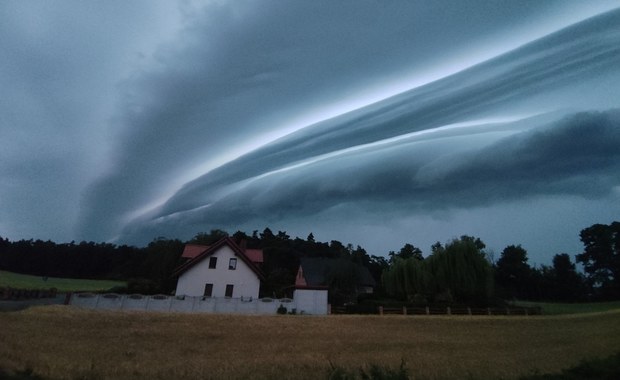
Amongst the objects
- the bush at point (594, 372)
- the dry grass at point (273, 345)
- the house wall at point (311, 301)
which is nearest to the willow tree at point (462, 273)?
the dry grass at point (273, 345)

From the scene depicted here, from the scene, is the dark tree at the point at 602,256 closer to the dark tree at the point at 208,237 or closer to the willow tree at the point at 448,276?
the willow tree at the point at 448,276

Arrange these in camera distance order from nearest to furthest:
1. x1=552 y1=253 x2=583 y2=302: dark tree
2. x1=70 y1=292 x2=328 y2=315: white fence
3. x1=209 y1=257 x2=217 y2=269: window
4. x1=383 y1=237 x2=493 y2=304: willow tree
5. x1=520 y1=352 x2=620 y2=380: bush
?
x1=520 y1=352 x2=620 y2=380: bush, x1=70 y1=292 x2=328 y2=315: white fence, x1=209 y1=257 x2=217 y2=269: window, x1=383 y1=237 x2=493 y2=304: willow tree, x1=552 y1=253 x2=583 y2=302: dark tree

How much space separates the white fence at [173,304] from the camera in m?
36.8

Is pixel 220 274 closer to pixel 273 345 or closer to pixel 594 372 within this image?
pixel 273 345

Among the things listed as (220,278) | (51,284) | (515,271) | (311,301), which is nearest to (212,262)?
(220,278)

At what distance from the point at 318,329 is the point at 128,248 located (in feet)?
385

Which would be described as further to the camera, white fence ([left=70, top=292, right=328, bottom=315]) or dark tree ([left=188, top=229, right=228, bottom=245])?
dark tree ([left=188, top=229, right=228, bottom=245])

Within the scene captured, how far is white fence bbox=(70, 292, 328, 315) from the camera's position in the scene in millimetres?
36750

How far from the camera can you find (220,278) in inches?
1993

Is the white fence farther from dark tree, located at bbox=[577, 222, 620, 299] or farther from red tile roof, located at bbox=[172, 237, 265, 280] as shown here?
dark tree, located at bbox=[577, 222, 620, 299]

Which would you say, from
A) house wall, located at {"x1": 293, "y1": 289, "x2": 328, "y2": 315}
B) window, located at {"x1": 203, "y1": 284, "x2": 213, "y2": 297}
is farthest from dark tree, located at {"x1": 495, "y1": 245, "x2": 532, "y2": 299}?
window, located at {"x1": 203, "y1": 284, "x2": 213, "y2": 297}

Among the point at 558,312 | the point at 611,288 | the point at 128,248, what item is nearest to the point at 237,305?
the point at 558,312

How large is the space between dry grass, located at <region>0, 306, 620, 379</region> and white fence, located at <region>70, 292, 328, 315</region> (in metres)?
5.66

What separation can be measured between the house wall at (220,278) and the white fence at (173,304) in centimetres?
1145
